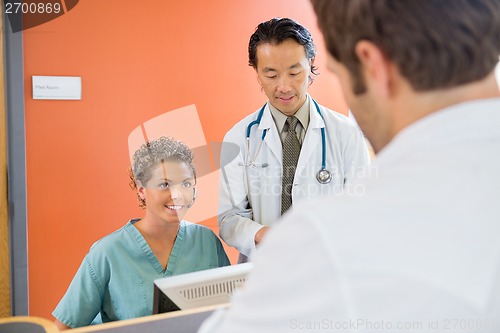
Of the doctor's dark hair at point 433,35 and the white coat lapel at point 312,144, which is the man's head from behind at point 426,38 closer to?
the doctor's dark hair at point 433,35

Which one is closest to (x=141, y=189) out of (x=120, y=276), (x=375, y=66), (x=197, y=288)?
(x=120, y=276)

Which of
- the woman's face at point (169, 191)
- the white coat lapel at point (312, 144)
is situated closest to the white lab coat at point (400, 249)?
the woman's face at point (169, 191)

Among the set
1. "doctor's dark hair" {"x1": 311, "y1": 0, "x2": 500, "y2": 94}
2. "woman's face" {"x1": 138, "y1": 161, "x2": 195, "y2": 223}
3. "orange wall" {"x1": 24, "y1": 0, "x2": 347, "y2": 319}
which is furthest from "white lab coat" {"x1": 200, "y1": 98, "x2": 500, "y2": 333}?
"orange wall" {"x1": 24, "y1": 0, "x2": 347, "y2": 319}

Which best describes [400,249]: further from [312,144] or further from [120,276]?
[312,144]

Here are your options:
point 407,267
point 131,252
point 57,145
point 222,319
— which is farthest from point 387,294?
point 57,145

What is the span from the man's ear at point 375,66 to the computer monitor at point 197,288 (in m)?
0.60

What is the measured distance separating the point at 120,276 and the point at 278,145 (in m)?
0.71

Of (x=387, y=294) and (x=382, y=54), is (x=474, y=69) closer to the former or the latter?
(x=382, y=54)

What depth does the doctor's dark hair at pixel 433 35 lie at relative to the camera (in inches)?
20.9

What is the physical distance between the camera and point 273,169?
76.9 inches

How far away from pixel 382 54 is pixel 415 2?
0.06m

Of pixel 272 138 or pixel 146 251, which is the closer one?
pixel 146 251

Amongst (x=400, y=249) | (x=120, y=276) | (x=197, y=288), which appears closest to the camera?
(x=400, y=249)

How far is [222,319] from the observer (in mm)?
566
